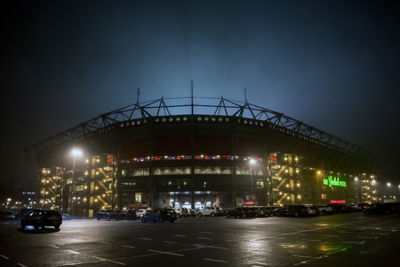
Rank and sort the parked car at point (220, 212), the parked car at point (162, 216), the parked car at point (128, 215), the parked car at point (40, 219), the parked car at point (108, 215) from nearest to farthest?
the parked car at point (40, 219), the parked car at point (162, 216), the parked car at point (128, 215), the parked car at point (108, 215), the parked car at point (220, 212)

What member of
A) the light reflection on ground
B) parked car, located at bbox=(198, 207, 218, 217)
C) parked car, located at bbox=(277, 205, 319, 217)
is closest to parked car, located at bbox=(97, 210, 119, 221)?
parked car, located at bbox=(198, 207, 218, 217)

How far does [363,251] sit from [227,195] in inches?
2587

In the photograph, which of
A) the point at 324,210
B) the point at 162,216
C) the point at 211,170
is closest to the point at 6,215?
the point at 162,216

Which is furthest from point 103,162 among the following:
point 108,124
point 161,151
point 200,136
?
point 200,136

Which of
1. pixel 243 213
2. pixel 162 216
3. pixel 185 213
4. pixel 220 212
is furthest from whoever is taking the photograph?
pixel 220 212

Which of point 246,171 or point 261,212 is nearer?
point 261,212

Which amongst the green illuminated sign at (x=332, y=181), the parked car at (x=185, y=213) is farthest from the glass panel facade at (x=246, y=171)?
the green illuminated sign at (x=332, y=181)

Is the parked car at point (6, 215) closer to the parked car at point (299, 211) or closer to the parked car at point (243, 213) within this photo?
the parked car at point (243, 213)

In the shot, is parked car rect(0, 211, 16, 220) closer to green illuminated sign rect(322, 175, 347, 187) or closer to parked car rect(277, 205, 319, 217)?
parked car rect(277, 205, 319, 217)

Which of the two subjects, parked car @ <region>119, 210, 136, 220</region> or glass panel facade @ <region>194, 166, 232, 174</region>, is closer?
parked car @ <region>119, 210, 136, 220</region>

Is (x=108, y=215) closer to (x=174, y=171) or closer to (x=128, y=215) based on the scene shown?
(x=128, y=215)

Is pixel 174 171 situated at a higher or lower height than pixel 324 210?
higher

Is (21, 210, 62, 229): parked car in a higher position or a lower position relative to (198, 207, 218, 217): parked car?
higher

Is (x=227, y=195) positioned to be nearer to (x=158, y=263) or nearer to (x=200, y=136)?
(x=200, y=136)
